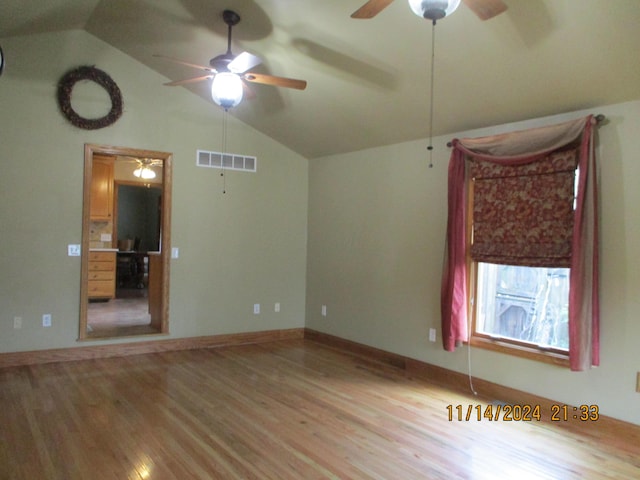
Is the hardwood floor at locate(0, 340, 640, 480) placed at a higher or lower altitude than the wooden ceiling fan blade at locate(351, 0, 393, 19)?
lower

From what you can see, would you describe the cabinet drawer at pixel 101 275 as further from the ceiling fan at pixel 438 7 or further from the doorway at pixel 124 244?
the ceiling fan at pixel 438 7

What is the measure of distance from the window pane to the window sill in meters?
0.07

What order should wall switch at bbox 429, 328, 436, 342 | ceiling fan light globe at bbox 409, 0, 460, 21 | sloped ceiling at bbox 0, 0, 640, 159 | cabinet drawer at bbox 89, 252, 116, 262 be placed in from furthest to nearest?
cabinet drawer at bbox 89, 252, 116, 262, wall switch at bbox 429, 328, 436, 342, sloped ceiling at bbox 0, 0, 640, 159, ceiling fan light globe at bbox 409, 0, 460, 21

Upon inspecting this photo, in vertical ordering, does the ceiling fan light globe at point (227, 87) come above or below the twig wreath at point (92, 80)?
below

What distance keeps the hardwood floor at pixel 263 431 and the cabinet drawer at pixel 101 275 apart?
3.63m

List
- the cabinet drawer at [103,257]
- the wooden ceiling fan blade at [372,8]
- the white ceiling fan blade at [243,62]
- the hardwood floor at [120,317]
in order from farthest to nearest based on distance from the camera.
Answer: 1. the cabinet drawer at [103,257]
2. the hardwood floor at [120,317]
3. the white ceiling fan blade at [243,62]
4. the wooden ceiling fan blade at [372,8]

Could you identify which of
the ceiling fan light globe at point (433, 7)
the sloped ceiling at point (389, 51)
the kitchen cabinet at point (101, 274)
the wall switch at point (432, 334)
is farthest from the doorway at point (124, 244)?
the ceiling fan light globe at point (433, 7)

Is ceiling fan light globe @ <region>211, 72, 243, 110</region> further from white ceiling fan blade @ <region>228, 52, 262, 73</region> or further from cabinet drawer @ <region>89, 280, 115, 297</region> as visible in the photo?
cabinet drawer @ <region>89, 280, 115, 297</region>

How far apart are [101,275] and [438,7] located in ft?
24.9

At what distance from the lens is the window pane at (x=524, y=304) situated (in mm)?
3654

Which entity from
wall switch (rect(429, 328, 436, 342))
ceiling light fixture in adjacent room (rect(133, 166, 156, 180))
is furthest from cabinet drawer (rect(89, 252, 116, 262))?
wall switch (rect(429, 328, 436, 342))

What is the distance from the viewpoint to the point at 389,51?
11.6 feet

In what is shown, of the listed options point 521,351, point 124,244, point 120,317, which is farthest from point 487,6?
point 124,244

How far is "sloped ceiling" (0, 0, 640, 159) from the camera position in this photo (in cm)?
291
